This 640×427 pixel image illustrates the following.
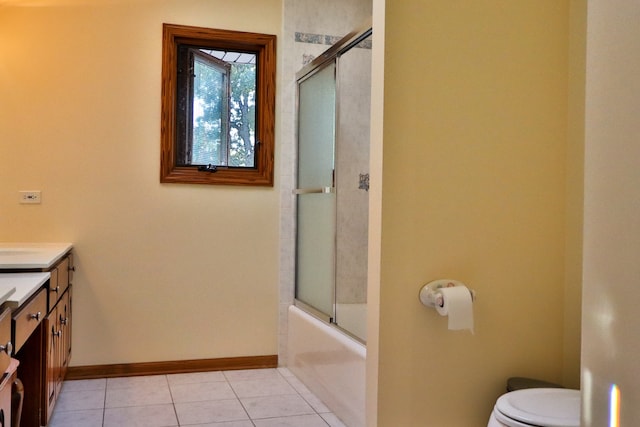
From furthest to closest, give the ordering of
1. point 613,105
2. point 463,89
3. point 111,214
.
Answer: point 111,214
point 463,89
point 613,105

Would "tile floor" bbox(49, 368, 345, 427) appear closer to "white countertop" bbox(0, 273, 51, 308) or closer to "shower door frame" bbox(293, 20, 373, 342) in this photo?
"shower door frame" bbox(293, 20, 373, 342)

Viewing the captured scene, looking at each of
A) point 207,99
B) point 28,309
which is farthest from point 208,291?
point 28,309

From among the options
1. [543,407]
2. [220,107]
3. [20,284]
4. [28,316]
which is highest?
[220,107]

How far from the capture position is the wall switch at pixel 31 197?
343 cm

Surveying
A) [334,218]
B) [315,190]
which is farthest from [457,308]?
[315,190]

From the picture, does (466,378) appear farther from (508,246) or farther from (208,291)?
(208,291)

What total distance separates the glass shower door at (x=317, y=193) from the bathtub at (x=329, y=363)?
0.13 metres

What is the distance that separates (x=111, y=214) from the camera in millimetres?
3568

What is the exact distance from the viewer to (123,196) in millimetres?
3586

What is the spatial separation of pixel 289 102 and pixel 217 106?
1.54 ft

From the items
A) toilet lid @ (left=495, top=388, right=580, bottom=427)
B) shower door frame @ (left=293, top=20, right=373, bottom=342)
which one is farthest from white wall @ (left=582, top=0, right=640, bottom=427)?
shower door frame @ (left=293, top=20, right=373, bottom=342)

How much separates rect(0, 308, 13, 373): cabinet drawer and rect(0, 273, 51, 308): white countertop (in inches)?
1.7

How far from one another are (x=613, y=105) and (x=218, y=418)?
239cm

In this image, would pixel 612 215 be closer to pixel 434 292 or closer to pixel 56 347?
pixel 434 292
